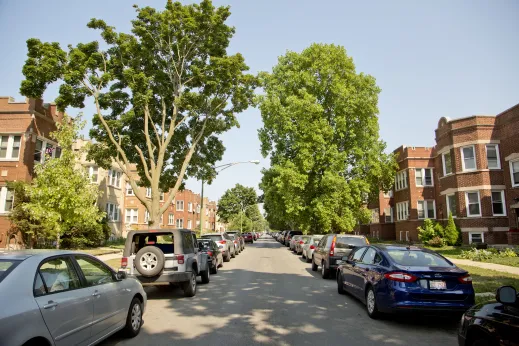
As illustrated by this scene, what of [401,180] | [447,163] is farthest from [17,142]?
[401,180]

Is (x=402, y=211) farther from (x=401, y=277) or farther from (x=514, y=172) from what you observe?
(x=401, y=277)

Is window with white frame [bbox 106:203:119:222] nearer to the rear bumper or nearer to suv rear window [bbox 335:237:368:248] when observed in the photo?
suv rear window [bbox 335:237:368:248]

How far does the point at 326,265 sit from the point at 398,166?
27.1 meters

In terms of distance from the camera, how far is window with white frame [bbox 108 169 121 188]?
3550 centimetres

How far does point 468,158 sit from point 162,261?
25.4 metres

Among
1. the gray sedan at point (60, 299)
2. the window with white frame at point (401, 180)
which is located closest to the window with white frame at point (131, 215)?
the window with white frame at point (401, 180)

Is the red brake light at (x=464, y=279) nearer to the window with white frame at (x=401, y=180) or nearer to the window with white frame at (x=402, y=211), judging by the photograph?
the window with white frame at (x=402, y=211)

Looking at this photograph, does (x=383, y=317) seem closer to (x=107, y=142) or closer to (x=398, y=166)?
(x=107, y=142)

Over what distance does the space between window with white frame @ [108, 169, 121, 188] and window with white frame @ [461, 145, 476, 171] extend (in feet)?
98.7

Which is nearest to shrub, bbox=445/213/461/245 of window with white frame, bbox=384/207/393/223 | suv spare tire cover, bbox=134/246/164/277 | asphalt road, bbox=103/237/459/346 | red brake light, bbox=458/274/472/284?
window with white frame, bbox=384/207/393/223

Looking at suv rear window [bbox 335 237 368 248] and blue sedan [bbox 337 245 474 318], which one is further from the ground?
suv rear window [bbox 335 237 368 248]

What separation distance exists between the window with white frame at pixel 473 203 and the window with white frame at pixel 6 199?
30.4 meters

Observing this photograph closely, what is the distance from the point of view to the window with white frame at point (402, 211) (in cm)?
3749

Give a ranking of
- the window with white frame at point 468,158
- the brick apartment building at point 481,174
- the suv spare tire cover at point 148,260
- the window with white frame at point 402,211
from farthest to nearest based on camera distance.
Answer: the window with white frame at point 402,211, the window with white frame at point 468,158, the brick apartment building at point 481,174, the suv spare tire cover at point 148,260
